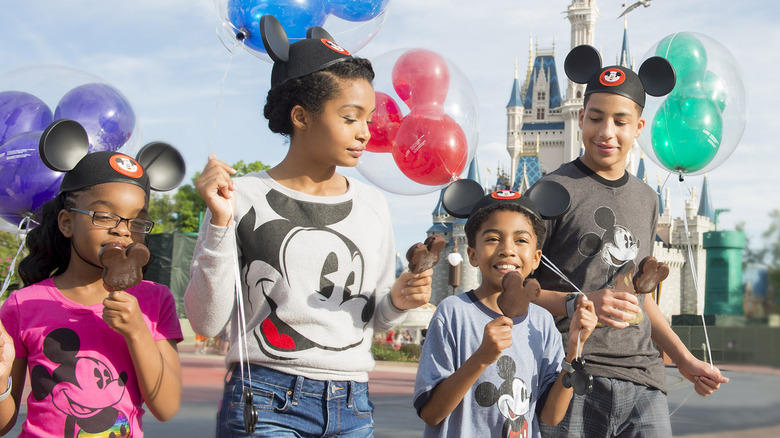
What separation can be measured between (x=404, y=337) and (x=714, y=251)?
34.9 ft

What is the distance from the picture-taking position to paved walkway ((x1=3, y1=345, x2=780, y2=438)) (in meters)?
6.41

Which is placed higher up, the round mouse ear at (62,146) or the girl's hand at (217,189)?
the round mouse ear at (62,146)

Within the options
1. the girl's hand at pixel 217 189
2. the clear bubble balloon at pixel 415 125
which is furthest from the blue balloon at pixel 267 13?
the girl's hand at pixel 217 189

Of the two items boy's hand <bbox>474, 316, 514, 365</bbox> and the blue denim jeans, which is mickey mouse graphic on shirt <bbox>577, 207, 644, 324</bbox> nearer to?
boy's hand <bbox>474, 316, 514, 365</bbox>

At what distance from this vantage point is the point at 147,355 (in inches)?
74.5

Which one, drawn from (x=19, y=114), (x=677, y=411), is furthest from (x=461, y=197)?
(x=677, y=411)

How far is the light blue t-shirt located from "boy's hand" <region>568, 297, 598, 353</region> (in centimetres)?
18

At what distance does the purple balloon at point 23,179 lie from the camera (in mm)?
3201

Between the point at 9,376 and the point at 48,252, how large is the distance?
1.20 ft

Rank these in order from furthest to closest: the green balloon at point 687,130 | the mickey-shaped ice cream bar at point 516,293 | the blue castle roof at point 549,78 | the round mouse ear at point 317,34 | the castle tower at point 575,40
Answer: the blue castle roof at point 549,78 < the castle tower at point 575,40 < the green balloon at point 687,130 < the round mouse ear at point 317,34 < the mickey-shaped ice cream bar at point 516,293

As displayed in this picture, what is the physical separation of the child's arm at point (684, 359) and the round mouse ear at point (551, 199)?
0.50 meters

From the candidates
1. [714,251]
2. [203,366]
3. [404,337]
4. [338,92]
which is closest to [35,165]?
[338,92]

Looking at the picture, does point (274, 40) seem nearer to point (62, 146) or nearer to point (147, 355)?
point (62, 146)

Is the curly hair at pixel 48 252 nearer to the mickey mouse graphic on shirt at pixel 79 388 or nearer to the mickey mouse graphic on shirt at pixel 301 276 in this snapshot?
the mickey mouse graphic on shirt at pixel 79 388
